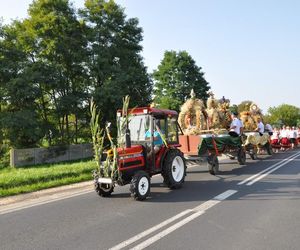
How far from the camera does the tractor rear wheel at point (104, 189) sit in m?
9.95

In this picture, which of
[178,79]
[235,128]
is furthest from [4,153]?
[178,79]

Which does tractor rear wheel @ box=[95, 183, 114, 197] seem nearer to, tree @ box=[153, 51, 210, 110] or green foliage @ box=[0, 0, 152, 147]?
green foliage @ box=[0, 0, 152, 147]

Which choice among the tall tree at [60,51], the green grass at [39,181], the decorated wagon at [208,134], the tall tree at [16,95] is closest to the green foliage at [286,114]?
the tall tree at [60,51]

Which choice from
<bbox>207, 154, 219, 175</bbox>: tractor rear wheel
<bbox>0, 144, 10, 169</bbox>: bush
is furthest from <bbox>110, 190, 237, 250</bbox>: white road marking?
<bbox>0, 144, 10, 169</bbox>: bush

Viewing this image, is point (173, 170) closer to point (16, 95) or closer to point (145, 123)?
point (145, 123)

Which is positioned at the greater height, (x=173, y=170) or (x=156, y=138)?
(x=156, y=138)

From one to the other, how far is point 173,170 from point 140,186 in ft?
6.42

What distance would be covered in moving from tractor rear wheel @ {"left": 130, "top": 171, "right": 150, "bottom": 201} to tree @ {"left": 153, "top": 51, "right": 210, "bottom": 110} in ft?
Result: 176

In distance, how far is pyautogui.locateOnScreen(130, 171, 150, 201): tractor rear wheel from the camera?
9.12m

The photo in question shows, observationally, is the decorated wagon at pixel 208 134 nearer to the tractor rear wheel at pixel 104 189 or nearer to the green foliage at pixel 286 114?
the tractor rear wheel at pixel 104 189

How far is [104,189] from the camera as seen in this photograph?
10047mm

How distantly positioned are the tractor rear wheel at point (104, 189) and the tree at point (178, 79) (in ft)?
174

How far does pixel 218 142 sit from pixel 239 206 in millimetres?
6869

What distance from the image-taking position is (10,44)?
29.0 meters
